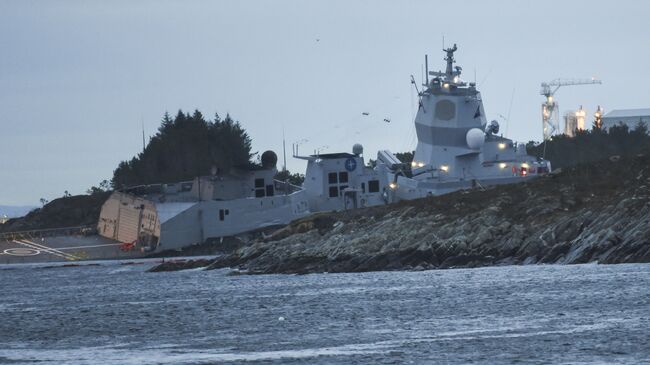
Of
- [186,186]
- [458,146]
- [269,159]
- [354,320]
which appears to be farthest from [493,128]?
[354,320]

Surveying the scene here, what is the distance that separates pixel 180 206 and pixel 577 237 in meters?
61.8

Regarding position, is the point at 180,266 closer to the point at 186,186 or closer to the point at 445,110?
the point at 445,110

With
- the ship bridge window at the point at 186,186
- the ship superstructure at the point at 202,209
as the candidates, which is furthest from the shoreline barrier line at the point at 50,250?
the ship bridge window at the point at 186,186

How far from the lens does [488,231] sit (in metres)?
91.6

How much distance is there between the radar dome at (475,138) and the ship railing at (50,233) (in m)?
39.4

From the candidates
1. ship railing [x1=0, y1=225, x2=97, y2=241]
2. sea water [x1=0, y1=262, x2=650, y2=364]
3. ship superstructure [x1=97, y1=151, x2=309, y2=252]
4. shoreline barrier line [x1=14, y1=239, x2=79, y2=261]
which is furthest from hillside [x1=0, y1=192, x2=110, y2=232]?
sea water [x1=0, y1=262, x2=650, y2=364]

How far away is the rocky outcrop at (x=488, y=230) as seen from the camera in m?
82.4

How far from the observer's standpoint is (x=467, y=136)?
5192 inches

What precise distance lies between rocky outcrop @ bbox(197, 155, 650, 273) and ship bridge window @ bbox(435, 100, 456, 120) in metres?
23.6

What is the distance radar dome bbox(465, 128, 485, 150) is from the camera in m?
131

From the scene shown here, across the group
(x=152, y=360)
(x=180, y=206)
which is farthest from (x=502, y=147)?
(x=152, y=360)

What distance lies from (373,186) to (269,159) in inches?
574

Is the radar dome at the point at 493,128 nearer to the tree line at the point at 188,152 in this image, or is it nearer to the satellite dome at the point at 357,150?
the satellite dome at the point at 357,150

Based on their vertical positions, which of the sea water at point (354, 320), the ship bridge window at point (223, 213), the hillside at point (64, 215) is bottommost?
the sea water at point (354, 320)
